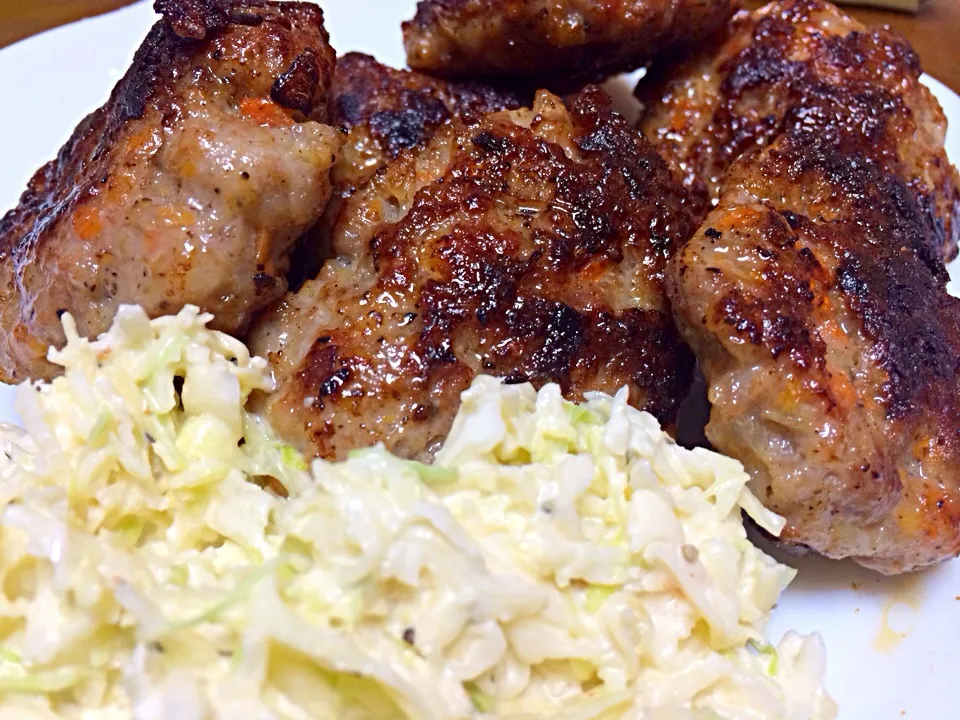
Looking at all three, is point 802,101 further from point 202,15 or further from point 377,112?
point 202,15

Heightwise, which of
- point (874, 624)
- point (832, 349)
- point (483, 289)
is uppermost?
point (483, 289)

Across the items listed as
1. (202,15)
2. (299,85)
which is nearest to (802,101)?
(299,85)

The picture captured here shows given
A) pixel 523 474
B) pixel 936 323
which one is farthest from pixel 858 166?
pixel 523 474

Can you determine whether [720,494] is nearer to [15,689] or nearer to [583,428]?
[583,428]

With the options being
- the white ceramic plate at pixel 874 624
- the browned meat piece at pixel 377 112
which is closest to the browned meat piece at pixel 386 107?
the browned meat piece at pixel 377 112

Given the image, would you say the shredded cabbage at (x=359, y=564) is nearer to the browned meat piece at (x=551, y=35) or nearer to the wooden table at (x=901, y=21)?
the browned meat piece at (x=551, y=35)

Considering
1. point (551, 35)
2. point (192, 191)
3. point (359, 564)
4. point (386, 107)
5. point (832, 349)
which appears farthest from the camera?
point (386, 107)
